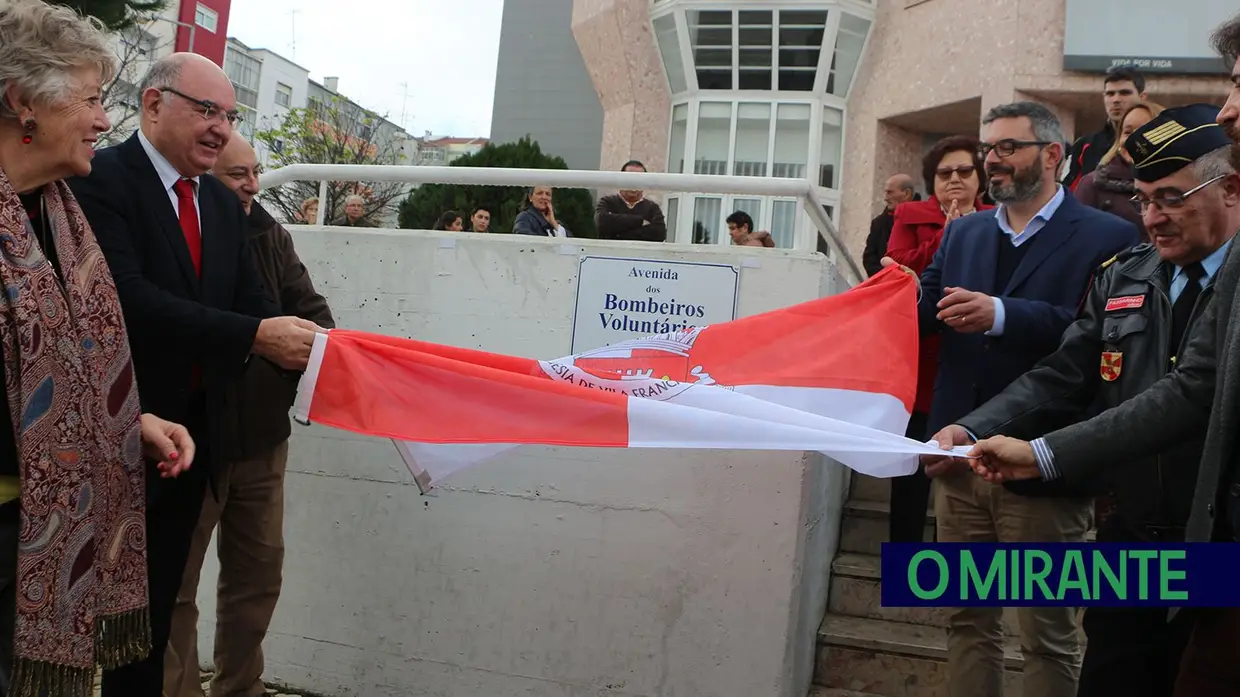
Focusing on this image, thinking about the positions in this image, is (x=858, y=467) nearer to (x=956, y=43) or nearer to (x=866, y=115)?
(x=956, y=43)

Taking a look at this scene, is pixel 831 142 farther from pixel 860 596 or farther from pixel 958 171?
pixel 860 596

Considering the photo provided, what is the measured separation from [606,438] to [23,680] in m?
1.75

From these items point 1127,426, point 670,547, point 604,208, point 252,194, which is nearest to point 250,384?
point 252,194

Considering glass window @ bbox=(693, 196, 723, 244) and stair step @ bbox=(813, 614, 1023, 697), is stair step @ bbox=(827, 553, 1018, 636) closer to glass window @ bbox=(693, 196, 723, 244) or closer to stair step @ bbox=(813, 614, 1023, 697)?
stair step @ bbox=(813, 614, 1023, 697)

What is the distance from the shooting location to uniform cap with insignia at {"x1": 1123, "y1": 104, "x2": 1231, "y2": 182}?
109 inches

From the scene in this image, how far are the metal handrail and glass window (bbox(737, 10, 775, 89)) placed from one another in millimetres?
18088

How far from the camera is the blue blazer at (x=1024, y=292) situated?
12.0 ft

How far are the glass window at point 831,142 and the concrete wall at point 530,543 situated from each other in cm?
1798

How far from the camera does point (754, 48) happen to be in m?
22.1

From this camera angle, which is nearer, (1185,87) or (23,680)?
(23,680)

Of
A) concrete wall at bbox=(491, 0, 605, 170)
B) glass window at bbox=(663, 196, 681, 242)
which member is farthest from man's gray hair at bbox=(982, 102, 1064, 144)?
concrete wall at bbox=(491, 0, 605, 170)

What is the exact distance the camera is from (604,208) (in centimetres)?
791

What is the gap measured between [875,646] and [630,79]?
A: 19292mm

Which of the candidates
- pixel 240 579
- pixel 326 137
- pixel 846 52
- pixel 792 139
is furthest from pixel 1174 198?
pixel 326 137
